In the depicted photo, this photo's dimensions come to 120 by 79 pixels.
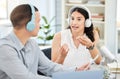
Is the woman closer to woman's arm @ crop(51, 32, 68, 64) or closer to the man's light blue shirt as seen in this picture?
woman's arm @ crop(51, 32, 68, 64)

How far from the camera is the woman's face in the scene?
236 centimetres

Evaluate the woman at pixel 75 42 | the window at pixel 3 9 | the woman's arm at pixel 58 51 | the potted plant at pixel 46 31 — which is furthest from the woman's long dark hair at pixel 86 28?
the window at pixel 3 9

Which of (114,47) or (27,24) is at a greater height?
(27,24)

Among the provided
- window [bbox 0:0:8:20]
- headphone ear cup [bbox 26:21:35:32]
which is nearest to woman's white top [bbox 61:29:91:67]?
headphone ear cup [bbox 26:21:35:32]

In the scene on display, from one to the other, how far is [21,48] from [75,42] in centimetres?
90

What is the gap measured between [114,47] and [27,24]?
2.51m

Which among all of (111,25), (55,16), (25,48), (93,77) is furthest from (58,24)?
(93,77)

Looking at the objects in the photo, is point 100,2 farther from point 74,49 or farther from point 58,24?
point 74,49

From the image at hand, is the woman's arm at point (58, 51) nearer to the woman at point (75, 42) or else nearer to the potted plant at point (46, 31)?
the woman at point (75, 42)

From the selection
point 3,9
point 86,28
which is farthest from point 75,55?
point 3,9

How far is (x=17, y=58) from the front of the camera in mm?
1564

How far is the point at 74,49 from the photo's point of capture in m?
2.39

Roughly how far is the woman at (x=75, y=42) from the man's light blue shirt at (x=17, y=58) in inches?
17.5

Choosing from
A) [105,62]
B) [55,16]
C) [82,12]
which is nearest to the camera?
[105,62]
